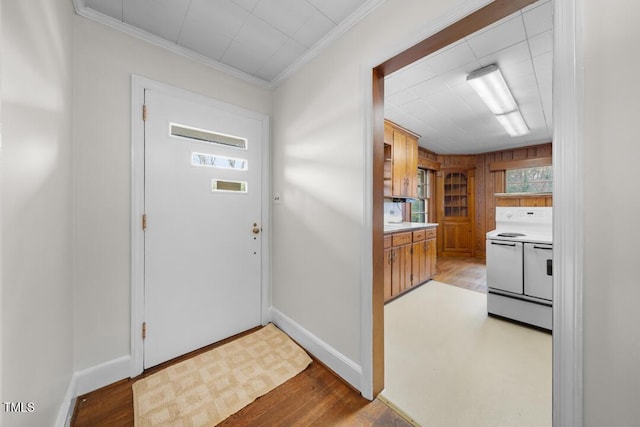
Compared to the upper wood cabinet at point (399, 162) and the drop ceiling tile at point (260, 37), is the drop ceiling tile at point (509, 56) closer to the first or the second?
the upper wood cabinet at point (399, 162)

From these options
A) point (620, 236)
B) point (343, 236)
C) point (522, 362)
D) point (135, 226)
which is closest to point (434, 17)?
point (620, 236)

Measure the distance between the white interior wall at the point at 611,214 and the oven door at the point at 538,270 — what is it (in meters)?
1.97

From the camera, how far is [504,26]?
1732mm

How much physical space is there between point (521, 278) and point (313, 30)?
315 centimetres

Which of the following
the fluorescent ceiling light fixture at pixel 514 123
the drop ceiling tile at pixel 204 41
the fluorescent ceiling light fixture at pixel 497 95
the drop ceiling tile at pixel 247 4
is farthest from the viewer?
the fluorescent ceiling light fixture at pixel 514 123

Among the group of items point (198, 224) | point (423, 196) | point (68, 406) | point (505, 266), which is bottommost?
point (68, 406)

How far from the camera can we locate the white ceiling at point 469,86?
70.8 inches

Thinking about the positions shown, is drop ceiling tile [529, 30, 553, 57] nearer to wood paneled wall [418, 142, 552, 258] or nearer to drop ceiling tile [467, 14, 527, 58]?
drop ceiling tile [467, 14, 527, 58]

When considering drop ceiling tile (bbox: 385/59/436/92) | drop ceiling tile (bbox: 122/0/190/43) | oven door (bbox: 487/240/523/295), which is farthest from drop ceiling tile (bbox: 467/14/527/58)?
drop ceiling tile (bbox: 122/0/190/43)

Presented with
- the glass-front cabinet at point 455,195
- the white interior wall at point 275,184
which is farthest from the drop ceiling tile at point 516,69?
the glass-front cabinet at point 455,195

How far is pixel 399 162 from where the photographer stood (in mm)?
3867

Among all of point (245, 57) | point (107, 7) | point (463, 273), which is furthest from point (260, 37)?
point (463, 273)

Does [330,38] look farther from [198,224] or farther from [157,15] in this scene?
[198,224]

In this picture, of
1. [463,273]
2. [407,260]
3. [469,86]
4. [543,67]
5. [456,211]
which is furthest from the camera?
[456,211]
